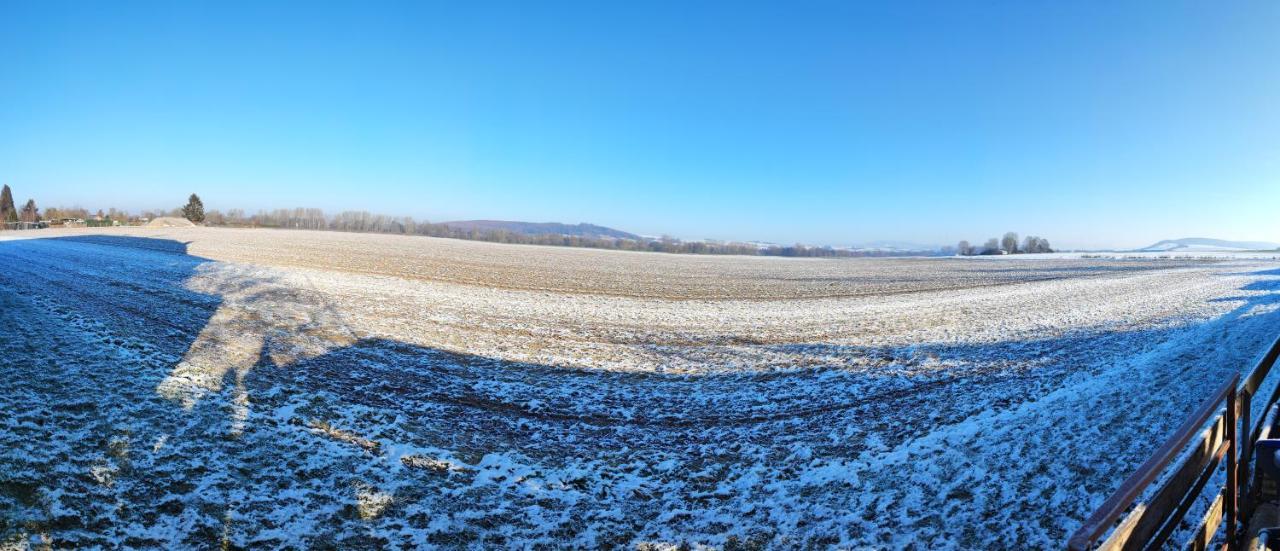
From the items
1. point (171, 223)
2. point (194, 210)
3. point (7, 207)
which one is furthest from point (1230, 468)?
point (7, 207)

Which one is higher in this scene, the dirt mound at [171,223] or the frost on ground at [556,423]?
the dirt mound at [171,223]

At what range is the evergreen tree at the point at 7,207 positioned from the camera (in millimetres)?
101188

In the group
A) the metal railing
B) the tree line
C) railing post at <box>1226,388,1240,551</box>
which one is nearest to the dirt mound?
the metal railing

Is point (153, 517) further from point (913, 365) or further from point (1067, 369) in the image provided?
point (1067, 369)

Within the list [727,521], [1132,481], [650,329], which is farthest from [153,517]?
[650,329]

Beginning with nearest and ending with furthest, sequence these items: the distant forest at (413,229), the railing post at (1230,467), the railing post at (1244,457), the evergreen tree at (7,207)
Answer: the railing post at (1230,467)
the railing post at (1244,457)
the evergreen tree at (7,207)
the distant forest at (413,229)

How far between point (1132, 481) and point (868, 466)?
505 cm

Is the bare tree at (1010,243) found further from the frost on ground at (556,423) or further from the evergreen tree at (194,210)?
the evergreen tree at (194,210)

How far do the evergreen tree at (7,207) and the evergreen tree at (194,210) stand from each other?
87.8ft

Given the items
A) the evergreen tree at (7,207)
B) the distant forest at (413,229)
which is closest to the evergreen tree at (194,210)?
the distant forest at (413,229)

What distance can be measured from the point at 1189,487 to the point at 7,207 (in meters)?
159

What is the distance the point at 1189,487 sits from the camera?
12.7 feet

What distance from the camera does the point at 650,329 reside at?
711 inches

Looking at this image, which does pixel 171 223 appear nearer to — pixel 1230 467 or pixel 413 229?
pixel 413 229
